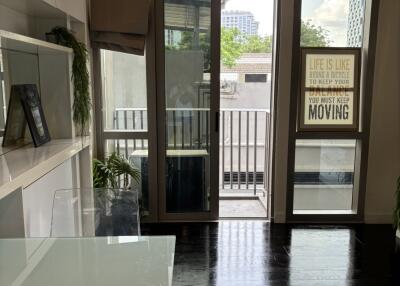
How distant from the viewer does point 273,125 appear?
3559mm

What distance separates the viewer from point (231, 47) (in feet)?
13.8

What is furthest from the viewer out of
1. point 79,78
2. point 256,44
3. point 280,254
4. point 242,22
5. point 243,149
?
point 243,149

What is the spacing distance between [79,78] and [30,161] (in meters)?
0.83

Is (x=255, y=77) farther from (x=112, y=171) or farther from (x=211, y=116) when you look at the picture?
(x=112, y=171)

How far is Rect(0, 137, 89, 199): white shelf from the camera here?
1394mm

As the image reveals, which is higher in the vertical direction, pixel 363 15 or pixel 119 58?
pixel 363 15

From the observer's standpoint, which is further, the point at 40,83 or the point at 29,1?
the point at 40,83

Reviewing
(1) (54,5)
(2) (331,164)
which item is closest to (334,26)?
(2) (331,164)

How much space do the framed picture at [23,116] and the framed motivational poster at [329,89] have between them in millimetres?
2348

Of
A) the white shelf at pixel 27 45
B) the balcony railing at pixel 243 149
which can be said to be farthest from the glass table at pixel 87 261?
the balcony railing at pixel 243 149

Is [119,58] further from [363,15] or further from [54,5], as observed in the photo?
[363,15]

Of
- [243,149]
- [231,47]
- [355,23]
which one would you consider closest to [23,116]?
[231,47]

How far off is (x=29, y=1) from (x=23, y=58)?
42cm

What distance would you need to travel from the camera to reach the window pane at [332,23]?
3430 mm
